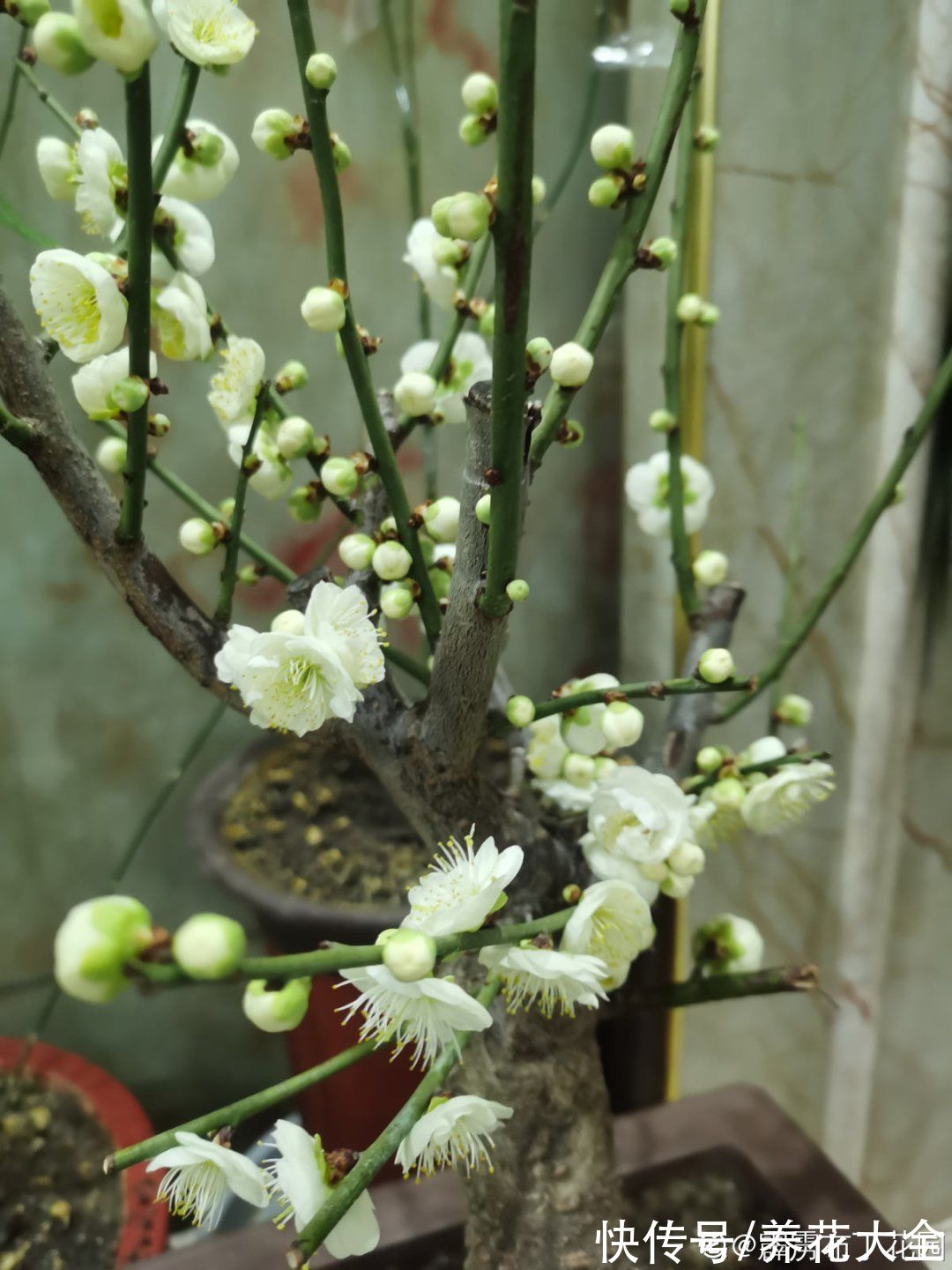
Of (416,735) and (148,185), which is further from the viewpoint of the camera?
(416,735)

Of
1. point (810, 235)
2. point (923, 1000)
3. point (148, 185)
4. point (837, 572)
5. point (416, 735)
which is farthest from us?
point (923, 1000)

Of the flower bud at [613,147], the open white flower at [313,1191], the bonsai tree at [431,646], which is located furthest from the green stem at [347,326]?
the open white flower at [313,1191]

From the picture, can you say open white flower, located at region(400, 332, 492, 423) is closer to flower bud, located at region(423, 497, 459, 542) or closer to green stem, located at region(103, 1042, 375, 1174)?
flower bud, located at region(423, 497, 459, 542)

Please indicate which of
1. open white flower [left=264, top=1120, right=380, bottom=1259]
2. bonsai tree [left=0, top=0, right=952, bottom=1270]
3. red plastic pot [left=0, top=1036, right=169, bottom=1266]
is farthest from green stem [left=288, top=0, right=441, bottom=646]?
red plastic pot [left=0, top=1036, right=169, bottom=1266]

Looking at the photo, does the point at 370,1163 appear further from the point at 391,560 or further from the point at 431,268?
the point at 431,268

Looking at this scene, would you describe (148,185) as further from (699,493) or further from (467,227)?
(699,493)

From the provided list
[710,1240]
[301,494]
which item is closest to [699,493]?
[301,494]

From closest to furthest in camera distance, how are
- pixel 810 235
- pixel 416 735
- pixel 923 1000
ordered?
1. pixel 416 735
2. pixel 810 235
3. pixel 923 1000

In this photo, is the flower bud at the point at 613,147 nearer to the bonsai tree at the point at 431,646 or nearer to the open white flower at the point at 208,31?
the bonsai tree at the point at 431,646
